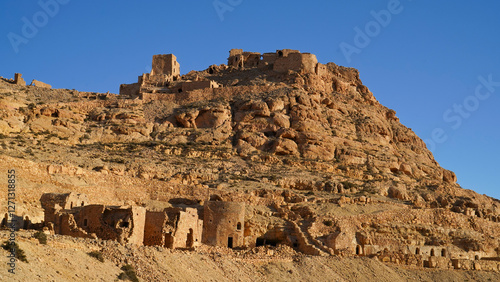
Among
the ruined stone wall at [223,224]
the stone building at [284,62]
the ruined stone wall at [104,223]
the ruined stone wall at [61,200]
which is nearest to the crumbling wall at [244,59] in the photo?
the stone building at [284,62]

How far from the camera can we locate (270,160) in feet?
180

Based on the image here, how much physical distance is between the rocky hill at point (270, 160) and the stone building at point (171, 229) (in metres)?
4.79

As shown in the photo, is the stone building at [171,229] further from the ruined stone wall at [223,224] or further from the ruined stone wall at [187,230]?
the ruined stone wall at [223,224]

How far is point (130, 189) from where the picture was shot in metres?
43.3

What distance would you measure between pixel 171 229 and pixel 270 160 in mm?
21381

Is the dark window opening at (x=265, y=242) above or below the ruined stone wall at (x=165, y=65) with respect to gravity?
below

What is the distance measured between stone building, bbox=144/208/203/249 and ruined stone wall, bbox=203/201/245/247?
194cm

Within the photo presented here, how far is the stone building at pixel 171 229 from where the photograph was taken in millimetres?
33906

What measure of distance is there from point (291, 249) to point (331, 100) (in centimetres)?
3091

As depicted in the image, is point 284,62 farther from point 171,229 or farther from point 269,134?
point 171,229

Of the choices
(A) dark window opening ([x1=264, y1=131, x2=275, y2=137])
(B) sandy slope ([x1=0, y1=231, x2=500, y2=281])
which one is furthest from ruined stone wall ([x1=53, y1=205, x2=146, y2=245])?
(A) dark window opening ([x1=264, y1=131, x2=275, y2=137])

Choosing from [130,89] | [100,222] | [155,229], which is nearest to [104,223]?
[100,222]

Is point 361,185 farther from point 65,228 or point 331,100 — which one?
point 65,228

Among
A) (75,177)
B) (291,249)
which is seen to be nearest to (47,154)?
(75,177)
